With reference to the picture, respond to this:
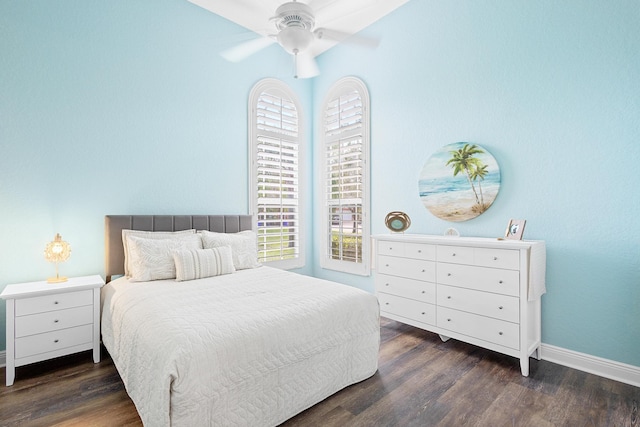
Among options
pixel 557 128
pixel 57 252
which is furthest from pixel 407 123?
pixel 57 252

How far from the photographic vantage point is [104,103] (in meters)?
2.83

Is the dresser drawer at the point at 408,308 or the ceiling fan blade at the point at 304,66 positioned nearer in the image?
the ceiling fan blade at the point at 304,66

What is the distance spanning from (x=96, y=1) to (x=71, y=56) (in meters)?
0.57

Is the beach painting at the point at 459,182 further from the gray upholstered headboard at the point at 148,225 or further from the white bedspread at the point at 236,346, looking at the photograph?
the gray upholstered headboard at the point at 148,225

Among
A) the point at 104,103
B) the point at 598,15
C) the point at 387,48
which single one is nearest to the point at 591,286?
the point at 598,15

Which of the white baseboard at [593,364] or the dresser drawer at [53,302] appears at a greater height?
the dresser drawer at [53,302]

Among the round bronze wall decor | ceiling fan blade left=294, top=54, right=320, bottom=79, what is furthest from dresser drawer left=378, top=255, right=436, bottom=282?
ceiling fan blade left=294, top=54, right=320, bottom=79

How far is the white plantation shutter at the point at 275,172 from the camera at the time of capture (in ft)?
12.7

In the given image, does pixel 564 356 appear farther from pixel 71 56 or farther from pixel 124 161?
pixel 71 56

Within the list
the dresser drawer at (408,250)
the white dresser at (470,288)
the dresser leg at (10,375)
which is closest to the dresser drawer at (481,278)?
the white dresser at (470,288)

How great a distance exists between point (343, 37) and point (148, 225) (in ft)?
7.71

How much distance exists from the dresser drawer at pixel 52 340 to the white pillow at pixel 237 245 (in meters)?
1.09

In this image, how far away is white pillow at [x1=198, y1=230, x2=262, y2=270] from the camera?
9.82 ft

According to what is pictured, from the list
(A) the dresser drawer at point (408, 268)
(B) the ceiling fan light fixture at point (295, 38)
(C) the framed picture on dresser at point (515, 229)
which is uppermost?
(B) the ceiling fan light fixture at point (295, 38)
